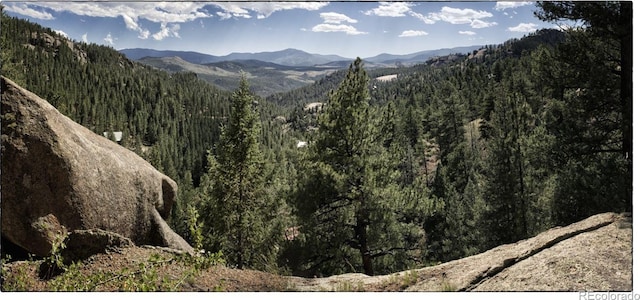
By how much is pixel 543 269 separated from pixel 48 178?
796 centimetres

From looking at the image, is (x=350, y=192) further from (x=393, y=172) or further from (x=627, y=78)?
(x=627, y=78)

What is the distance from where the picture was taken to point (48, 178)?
7.21 meters

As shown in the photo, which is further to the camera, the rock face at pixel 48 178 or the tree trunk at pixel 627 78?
the tree trunk at pixel 627 78

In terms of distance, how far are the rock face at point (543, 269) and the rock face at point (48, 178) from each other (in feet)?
13.4

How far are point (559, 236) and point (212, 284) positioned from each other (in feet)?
18.0

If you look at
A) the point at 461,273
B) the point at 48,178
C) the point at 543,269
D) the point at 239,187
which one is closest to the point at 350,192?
the point at 239,187

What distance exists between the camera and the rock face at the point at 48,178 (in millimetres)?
6977

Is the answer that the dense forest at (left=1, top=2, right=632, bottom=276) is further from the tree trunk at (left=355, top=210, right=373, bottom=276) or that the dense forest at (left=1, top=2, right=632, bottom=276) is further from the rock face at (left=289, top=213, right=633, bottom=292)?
the rock face at (left=289, top=213, right=633, bottom=292)

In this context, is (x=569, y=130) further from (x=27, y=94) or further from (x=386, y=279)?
(x=27, y=94)

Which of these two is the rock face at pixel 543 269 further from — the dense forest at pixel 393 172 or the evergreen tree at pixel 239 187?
the evergreen tree at pixel 239 187

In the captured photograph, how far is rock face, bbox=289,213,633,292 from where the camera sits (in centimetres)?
544

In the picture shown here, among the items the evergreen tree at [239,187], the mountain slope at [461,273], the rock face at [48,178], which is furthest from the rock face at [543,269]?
the evergreen tree at [239,187]
